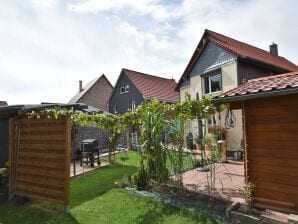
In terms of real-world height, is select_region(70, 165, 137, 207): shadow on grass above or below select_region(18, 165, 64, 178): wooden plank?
below

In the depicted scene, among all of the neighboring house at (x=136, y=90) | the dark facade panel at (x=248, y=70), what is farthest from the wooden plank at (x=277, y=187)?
the neighboring house at (x=136, y=90)

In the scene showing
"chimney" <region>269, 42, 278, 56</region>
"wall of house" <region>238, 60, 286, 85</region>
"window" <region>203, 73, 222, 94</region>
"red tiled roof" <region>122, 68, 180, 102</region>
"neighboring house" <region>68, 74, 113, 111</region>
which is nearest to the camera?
"wall of house" <region>238, 60, 286, 85</region>

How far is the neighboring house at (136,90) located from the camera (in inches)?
1033

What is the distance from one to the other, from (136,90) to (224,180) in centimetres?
1842

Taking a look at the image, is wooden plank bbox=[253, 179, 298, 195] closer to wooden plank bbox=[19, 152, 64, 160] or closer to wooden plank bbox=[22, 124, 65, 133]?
wooden plank bbox=[19, 152, 64, 160]

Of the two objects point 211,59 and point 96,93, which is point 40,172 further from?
point 96,93

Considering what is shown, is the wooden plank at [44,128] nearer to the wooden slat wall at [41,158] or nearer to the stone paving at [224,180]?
the wooden slat wall at [41,158]

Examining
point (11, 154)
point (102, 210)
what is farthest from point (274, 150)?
point (11, 154)

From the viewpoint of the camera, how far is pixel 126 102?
27.7m

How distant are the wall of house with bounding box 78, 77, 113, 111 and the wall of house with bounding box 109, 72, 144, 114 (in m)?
4.17

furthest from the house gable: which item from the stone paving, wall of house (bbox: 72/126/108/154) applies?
wall of house (bbox: 72/126/108/154)

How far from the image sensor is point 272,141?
5465mm

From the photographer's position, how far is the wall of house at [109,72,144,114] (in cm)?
2620

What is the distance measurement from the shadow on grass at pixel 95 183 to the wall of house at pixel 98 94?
2227 centimetres
